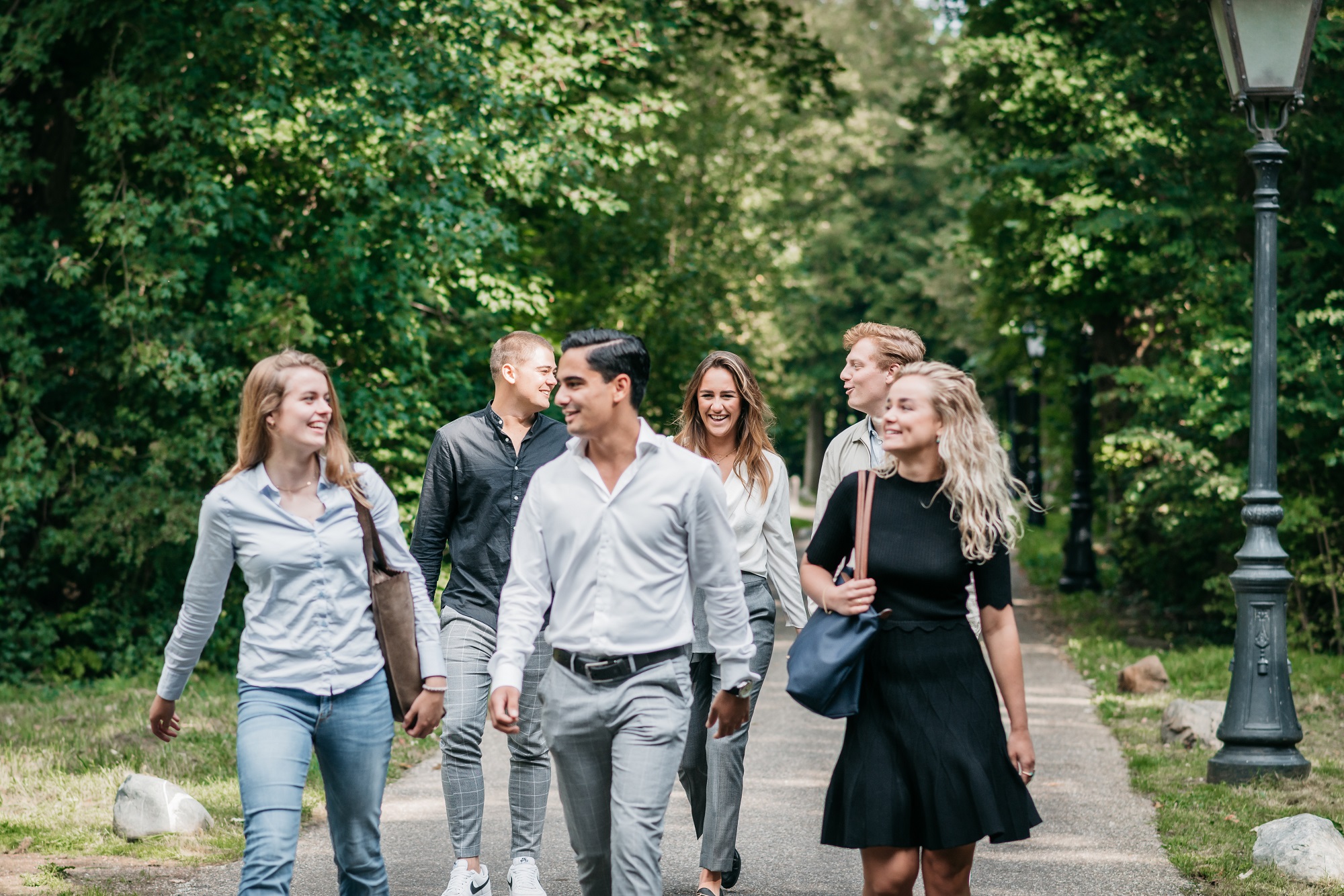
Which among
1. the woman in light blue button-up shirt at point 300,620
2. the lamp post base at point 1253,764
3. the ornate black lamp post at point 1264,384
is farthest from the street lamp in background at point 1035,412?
the woman in light blue button-up shirt at point 300,620

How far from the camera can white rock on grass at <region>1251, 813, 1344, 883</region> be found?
225 inches

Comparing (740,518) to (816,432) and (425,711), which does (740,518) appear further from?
(816,432)

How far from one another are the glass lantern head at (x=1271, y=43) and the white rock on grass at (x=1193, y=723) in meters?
3.78

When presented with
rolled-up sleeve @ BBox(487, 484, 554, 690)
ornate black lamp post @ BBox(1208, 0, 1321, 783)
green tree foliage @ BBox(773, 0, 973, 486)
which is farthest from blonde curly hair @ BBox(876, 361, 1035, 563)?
green tree foliage @ BBox(773, 0, 973, 486)

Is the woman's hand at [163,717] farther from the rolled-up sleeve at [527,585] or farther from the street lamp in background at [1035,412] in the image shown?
the street lamp in background at [1035,412]

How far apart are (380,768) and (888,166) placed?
40.9 meters

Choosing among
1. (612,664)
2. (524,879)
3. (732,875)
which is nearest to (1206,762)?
(732,875)

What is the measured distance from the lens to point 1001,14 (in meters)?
18.5

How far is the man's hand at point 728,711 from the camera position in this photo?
13.1 ft

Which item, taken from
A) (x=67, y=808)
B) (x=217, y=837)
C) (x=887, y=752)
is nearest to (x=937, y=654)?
(x=887, y=752)

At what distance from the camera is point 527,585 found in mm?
4035

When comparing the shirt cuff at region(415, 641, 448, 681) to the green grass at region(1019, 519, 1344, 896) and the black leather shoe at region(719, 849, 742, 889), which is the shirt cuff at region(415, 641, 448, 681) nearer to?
the black leather shoe at region(719, 849, 742, 889)

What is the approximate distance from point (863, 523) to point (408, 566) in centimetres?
132

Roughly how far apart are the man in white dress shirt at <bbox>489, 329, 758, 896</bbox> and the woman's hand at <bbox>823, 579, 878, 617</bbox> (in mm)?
268
